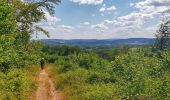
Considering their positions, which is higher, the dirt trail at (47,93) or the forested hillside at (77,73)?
the forested hillside at (77,73)

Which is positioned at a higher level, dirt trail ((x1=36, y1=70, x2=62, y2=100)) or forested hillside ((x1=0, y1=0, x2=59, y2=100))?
forested hillside ((x1=0, y1=0, x2=59, y2=100))

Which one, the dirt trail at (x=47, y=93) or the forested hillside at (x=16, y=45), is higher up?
the forested hillside at (x=16, y=45)

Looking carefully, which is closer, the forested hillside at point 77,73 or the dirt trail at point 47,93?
the forested hillside at point 77,73

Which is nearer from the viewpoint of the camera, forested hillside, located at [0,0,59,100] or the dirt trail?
forested hillside, located at [0,0,59,100]

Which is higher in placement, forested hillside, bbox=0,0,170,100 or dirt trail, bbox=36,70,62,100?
forested hillside, bbox=0,0,170,100

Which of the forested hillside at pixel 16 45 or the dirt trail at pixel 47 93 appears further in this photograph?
the dirt trail at pixel 47 93

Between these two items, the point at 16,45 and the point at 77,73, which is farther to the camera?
the point at 77,73

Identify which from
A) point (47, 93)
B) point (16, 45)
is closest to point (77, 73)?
point (47, 93)

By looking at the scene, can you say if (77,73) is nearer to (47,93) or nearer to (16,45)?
(47,93)

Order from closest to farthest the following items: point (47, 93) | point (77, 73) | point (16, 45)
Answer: point (16, 45) → point (47, 93) → point (77, 73)

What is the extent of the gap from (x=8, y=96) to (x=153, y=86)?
8.70 m

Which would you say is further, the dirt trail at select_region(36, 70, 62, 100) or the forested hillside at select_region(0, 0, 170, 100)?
the dirt trail at select_region(36, 70, 62, 100)

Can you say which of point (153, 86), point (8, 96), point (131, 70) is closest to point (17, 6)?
point (8, 96)

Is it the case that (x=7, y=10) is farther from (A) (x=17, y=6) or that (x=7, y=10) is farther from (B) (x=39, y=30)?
(B) (x=39, y=30)
